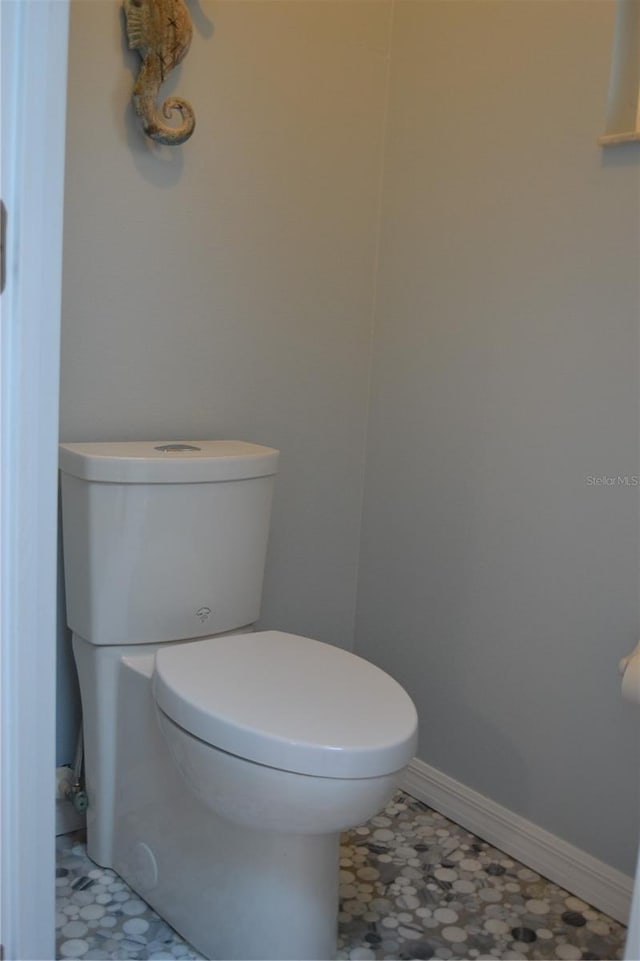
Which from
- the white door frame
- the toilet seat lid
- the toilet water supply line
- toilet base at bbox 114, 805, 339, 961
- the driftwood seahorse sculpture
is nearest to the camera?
the white door frame

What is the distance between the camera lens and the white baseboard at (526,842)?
1.61m

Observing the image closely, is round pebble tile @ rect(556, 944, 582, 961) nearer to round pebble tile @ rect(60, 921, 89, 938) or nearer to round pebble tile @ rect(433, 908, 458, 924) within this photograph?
round pebble tile @ rect(433, 908, 458, 924)

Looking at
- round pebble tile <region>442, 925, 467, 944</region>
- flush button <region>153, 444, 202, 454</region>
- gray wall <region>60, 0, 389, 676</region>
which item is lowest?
round pebble tile <region>442, 925, 467, 944</region>

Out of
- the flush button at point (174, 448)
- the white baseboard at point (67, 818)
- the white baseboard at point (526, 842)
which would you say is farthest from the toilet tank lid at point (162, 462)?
the white baseboard at point (526, 842)

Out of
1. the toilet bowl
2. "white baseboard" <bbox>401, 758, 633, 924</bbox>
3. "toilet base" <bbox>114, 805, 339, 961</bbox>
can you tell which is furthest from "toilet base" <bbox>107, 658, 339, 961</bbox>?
"white baseboard" <bbox>401, 758, 633, 924</bbox>

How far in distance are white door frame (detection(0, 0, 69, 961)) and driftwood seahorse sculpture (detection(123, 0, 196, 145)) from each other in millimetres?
555

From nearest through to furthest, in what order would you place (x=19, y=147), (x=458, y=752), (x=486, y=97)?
1. (x=19, y=147)
2. (x=486, y=97)
3. (x=458, y=752)

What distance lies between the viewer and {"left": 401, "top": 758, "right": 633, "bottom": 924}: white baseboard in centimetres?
161

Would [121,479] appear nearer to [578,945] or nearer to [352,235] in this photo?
[352,235]

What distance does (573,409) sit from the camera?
164cm

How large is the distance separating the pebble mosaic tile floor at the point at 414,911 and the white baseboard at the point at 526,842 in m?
0.02

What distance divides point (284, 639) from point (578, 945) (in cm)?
70

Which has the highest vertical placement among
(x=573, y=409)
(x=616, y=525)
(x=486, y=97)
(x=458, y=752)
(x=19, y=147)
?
(x=486, y=97)

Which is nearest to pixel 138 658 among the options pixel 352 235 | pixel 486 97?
pixel 352 235
